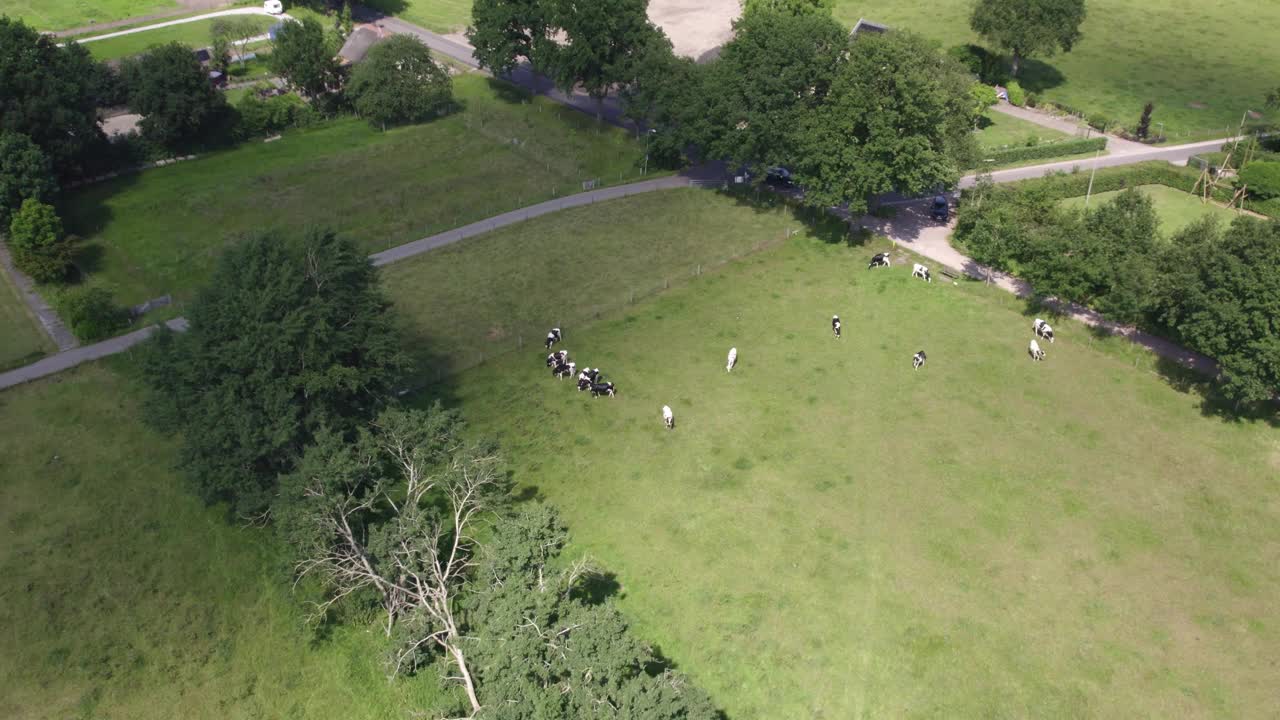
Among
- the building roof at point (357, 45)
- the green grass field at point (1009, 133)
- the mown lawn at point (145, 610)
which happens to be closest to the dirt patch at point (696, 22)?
the green grass field at point (1009, 133)

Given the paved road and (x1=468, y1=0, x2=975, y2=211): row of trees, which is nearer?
(x1=468, y1=0, x2=975, y2=211): row of trees

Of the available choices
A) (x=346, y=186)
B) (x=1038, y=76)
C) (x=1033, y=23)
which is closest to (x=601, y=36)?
(x=346, y=186)

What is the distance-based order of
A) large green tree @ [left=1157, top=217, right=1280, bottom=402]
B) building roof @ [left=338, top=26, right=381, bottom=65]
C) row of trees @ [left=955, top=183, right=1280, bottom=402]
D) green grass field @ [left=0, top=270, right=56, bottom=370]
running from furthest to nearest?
building roof @ [left=338, top=26, right=381, bottom=65] → green grass field @ [left=0, top=270, right=56, bottom=370] → row of trees @ [left=955, top=183, right=1280, bottom=402] → large green tree @ [left=1157, top=217, right=1280, bottom=402]

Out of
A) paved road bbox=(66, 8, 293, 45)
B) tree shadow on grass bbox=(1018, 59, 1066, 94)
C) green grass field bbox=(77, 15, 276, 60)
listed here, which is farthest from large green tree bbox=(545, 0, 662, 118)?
green grass field bbox=(77, 15, 276, 60)

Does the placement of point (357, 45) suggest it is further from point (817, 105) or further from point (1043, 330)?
point (1043, 330)

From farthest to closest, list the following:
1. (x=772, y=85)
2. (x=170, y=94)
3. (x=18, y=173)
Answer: (x=170, y=94) < (x=772, y=85) < (x=18, y=173)

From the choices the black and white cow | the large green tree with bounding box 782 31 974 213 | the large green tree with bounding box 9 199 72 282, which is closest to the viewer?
the black and white cow

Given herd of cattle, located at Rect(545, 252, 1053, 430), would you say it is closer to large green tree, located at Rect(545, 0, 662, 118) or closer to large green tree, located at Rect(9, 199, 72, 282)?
large green tree, located at Rect(545, 0, 662, 118)

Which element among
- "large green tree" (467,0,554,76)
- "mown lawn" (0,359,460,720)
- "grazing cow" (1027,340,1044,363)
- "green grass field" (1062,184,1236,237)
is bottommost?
"mown lawn" (0,359,460,720)
